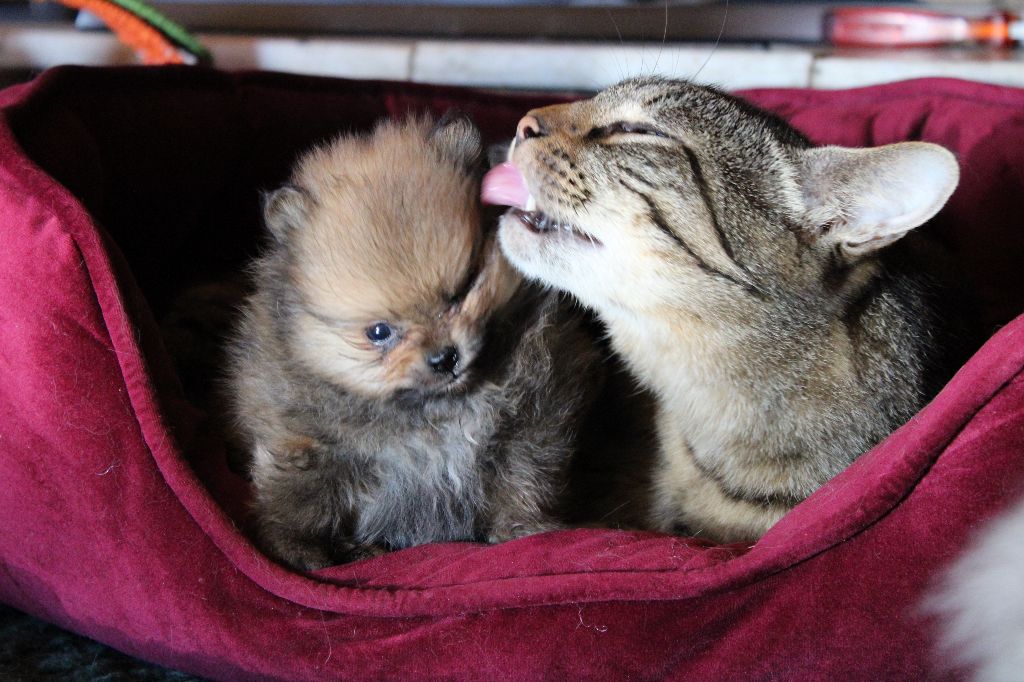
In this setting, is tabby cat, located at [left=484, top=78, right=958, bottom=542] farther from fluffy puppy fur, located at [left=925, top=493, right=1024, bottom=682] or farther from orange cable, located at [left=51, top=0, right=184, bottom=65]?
orange cable, located at [left=51, top=0, right=184, bottom=65]

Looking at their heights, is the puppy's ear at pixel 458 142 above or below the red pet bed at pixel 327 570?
above

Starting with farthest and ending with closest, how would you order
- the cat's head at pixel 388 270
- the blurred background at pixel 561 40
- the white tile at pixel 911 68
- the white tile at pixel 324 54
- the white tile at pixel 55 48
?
the white tile at pixel 324 54, the white tile at pixel 55 48, the blurred background at pixel 561 40, the white tile at pixel 911 68, the cat's head at pixel 388 270

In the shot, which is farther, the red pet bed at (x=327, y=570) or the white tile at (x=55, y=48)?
the white tile at (x=55, y=48)

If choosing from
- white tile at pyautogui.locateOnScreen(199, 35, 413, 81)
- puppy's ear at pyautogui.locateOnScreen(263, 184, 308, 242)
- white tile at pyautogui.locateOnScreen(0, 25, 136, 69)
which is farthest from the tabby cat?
white tile at pyautogui.locateOnScreen(0, 25, 136, 69)

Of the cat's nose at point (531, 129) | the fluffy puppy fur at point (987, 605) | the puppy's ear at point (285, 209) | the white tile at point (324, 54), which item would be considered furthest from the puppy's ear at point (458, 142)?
the white tile at point (324, 54)

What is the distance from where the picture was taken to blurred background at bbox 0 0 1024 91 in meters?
2.45

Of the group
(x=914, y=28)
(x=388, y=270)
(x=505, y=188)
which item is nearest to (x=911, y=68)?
(x=914, y=28)

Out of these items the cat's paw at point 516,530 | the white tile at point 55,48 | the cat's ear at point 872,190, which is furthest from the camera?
the white tile at point 55,48

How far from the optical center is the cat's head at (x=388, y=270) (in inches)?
47.9

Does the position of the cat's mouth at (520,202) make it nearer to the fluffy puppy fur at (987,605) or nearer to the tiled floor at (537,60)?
the fluffy puppy fur at (987,605)

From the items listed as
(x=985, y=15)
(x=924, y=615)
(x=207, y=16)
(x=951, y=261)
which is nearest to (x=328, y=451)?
(x=924, y=615)

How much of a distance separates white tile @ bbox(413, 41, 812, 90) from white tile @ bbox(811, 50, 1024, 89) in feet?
0.20

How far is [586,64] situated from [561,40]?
0.15m

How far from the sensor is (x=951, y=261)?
1.59 m
